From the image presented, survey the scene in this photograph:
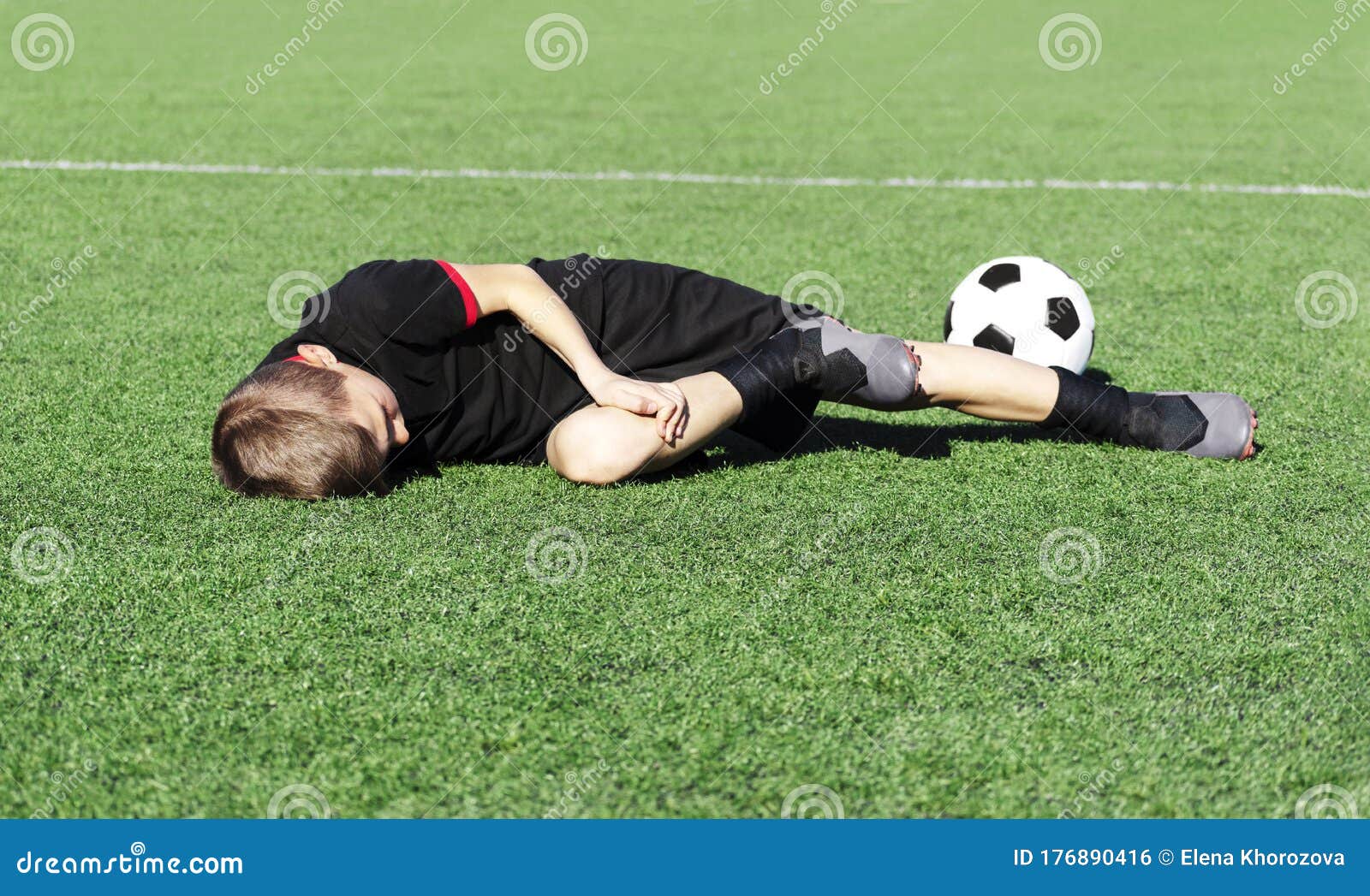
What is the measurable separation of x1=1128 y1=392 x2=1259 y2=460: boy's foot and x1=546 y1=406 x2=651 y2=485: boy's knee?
1611 mm

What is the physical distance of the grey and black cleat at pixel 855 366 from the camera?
12.4ft

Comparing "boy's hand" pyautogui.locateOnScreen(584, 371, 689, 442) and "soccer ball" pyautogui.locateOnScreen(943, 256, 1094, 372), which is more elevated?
"soccer ball" pyautogui.locateOnScreen(943, 256, 1094, 372)

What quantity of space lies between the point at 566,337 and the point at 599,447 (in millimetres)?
348

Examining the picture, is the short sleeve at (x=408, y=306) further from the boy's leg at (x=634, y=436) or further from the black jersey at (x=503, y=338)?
the boy's leg at (x=634, y=436)

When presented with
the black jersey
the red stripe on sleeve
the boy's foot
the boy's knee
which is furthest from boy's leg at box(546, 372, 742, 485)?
the boy's foot

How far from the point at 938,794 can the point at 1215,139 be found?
395 inches

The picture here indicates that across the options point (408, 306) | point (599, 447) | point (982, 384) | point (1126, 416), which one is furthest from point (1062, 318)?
point (408, 306)

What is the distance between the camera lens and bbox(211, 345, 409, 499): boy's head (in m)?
3.50

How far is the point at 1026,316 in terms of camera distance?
4664 mm

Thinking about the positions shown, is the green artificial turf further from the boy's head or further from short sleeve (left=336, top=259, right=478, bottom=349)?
short sleeve (left=336, top=259, right=478, bottom=349)

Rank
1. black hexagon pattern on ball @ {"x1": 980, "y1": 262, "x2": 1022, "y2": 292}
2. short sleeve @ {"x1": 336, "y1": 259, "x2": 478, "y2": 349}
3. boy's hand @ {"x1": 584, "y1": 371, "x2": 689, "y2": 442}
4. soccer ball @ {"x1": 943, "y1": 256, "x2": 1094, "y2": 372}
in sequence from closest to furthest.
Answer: boy's hand @ {"x1": 584, "y1": 371, "x2": 689, "y2": 442} → short sleeve @ {"x1": 336, "y1": 259, "x2": 478, "y2": 349} → soccer ball @ {"x1": 943, "y1": 256, "x2": 1094, "y2": 372} → black hexagon pattern on ball @ {"x1": 980, "y1": 262, "x2": 1022, "y2": 292}

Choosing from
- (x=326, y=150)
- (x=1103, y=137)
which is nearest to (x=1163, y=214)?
(x=1103, y=137)

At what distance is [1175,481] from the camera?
12.6 feet

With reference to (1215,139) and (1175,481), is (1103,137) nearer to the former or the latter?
(1215,139)
